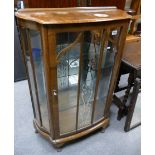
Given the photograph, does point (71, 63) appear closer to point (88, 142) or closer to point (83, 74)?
point (83, 74)

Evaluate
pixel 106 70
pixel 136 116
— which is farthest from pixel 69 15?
pixel 136 116

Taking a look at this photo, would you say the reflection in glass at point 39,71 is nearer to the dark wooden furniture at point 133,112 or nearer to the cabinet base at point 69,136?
the cabinet base at point 69,136

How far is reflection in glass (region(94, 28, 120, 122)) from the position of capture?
1.15 meters

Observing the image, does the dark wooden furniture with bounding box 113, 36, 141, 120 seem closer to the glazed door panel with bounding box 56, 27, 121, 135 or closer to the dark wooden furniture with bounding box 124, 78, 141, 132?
the dark wooden furniture with bounding box 124, 78, 141, 132

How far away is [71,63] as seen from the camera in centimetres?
117

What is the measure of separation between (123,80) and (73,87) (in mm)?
1308

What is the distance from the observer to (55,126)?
1308mm

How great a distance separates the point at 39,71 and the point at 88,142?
872mm

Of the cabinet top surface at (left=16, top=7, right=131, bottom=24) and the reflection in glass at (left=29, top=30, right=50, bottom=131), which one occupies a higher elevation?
the cabinet top surface at (left=16, top=7, right=131, bottom=24)

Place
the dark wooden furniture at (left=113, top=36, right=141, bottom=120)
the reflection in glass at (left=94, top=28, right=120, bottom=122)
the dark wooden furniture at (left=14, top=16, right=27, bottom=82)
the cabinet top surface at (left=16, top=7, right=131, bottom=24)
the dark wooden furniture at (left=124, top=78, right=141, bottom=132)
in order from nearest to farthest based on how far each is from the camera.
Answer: the cabinet top surface at (left=16, top=7, right=131, bottom=24)
the reflection in glass at (left=94, top=28, right=120, bottom=122)
the dark wooden furniture at (left=113, top=36, right=141, bottom=120)
the dark wooden furniture at (left=124, top=78, right=141, bottom=132)
the dark wooden furniture at (left=14, top=16, right=27, bottom=82)

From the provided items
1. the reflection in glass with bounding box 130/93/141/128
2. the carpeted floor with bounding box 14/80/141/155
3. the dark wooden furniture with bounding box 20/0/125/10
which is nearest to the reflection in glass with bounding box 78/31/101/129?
the carpeted floor with bounding box 14/80/141/155

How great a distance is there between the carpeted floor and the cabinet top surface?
1.14m

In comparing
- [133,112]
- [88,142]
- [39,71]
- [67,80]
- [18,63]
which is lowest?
[88,142]

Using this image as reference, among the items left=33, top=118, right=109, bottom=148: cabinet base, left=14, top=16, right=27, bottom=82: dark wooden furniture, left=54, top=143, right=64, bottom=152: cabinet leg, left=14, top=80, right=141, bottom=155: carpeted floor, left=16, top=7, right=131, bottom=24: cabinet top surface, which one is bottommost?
left=14, top=80, right=141, bottom=155: carpeted floor
